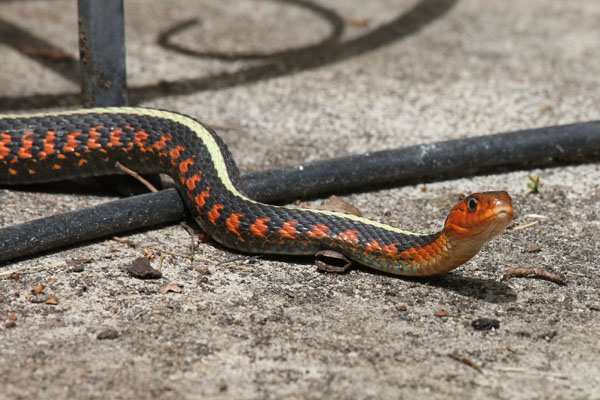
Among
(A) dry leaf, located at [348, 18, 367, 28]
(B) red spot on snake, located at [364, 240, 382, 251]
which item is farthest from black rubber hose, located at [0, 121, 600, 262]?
(A) dry leaf, located at [348, 18, 367, 28]

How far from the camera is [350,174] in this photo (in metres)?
4.49

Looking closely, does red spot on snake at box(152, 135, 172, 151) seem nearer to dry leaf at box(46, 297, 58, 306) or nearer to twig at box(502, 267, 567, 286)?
dry leaf at box(46, 297, 58, 306)

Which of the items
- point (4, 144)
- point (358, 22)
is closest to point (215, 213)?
point (4, 144)

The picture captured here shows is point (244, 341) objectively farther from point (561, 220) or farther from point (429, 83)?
point (429, 83)

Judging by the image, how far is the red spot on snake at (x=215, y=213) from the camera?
3883mm

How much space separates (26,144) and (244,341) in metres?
1.99

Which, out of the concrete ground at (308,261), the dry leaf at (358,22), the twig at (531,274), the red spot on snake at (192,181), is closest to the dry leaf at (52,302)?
the concrete ground at (308,261)

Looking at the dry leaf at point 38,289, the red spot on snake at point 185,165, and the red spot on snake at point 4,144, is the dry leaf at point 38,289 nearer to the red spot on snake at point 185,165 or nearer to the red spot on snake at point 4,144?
the red spot on snake at point 185,165

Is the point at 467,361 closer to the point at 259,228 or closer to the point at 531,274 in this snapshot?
the point at 531,274

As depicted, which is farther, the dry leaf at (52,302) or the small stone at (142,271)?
the small stone at (142,271)

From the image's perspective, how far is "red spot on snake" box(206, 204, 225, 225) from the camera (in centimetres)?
388

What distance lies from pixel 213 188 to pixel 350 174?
91cm

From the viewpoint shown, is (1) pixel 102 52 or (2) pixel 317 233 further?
(1) pixel 102 52

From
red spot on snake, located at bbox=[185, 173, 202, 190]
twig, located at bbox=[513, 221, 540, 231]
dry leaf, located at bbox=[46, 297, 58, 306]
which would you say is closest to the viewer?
dry leaf, located at bbox=[46, 297, 58, 306]
